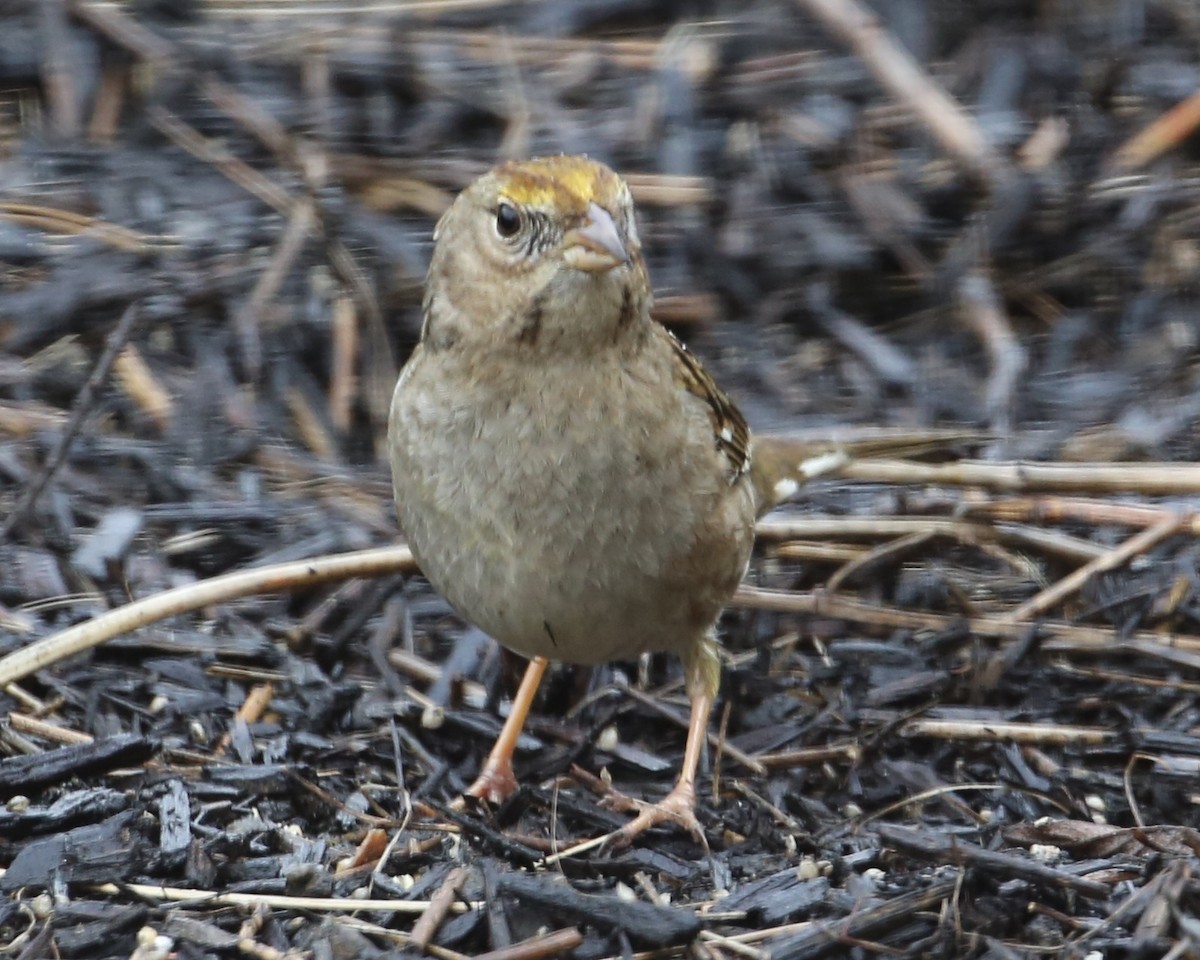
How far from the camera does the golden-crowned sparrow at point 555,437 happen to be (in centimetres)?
353

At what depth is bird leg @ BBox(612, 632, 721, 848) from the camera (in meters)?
3.64

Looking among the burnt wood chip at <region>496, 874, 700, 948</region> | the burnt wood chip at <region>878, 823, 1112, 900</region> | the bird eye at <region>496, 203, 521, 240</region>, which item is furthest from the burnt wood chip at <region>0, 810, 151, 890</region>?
the burnt wood chip at <region>878, 823, 1112, 900</region>

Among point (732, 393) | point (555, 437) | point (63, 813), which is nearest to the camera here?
point (63, 813)

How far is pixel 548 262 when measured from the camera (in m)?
3.48

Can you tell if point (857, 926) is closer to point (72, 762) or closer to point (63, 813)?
point (63, 813)

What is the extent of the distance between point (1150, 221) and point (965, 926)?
341cm

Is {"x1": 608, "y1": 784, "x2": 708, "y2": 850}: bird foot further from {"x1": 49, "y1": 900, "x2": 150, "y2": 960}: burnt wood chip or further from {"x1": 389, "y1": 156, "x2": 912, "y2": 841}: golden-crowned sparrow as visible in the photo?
{"x1": 49, "y1": 900, "x2": 150, "y2": 960}: burnt wood chip

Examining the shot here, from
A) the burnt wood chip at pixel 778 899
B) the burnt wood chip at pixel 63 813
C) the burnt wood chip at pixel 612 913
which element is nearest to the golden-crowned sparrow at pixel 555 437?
the burnt wood chip at pixel 778 899

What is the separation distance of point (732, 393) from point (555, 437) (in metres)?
2.13

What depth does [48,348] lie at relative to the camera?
525 centimetres

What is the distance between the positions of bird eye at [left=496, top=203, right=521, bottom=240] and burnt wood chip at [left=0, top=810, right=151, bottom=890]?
1406 mm

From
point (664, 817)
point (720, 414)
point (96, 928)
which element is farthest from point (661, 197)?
point (96, 928)

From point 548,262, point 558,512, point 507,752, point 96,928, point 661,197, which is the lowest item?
point 507,752

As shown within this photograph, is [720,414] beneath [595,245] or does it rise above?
beneath
